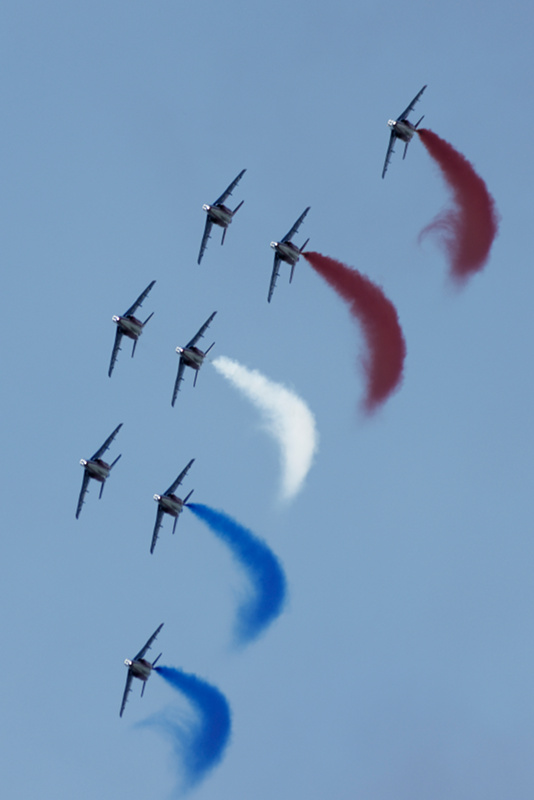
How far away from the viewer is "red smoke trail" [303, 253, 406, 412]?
6588cm

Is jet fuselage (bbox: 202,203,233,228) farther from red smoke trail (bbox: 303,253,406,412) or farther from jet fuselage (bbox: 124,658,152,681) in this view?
jet fuselage (bbox: 124,658,152,681)

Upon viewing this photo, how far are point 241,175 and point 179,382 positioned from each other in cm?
1387

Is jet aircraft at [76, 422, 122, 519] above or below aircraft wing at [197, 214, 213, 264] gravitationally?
below

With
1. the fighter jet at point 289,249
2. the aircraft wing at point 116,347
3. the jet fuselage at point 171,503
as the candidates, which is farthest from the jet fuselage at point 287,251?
the jet fuselage at point 171,503

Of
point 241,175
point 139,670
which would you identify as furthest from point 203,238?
point 139,670

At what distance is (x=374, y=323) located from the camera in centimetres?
6656

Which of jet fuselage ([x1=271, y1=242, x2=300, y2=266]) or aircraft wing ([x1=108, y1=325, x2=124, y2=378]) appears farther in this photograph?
aircraft wing ([x1=108, y1=325, x2=124, y2=378])

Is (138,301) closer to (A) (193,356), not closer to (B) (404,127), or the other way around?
(A) (193,356)

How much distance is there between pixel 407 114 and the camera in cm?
6775

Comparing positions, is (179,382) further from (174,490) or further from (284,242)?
(284,242)

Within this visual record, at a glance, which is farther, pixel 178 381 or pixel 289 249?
pixel 178 381

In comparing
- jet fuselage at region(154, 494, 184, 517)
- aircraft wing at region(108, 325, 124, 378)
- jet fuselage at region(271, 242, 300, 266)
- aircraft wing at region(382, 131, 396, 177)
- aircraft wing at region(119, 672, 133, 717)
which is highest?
aircraft wing at region(382, 131, 396, 177)

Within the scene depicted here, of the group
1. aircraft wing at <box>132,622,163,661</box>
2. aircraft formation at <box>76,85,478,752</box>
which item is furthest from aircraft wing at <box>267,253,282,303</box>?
aircraft wing at <box>132,622,163,661</box>

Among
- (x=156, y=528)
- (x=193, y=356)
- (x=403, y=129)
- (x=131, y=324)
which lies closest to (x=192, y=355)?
(x=193, y=356)
